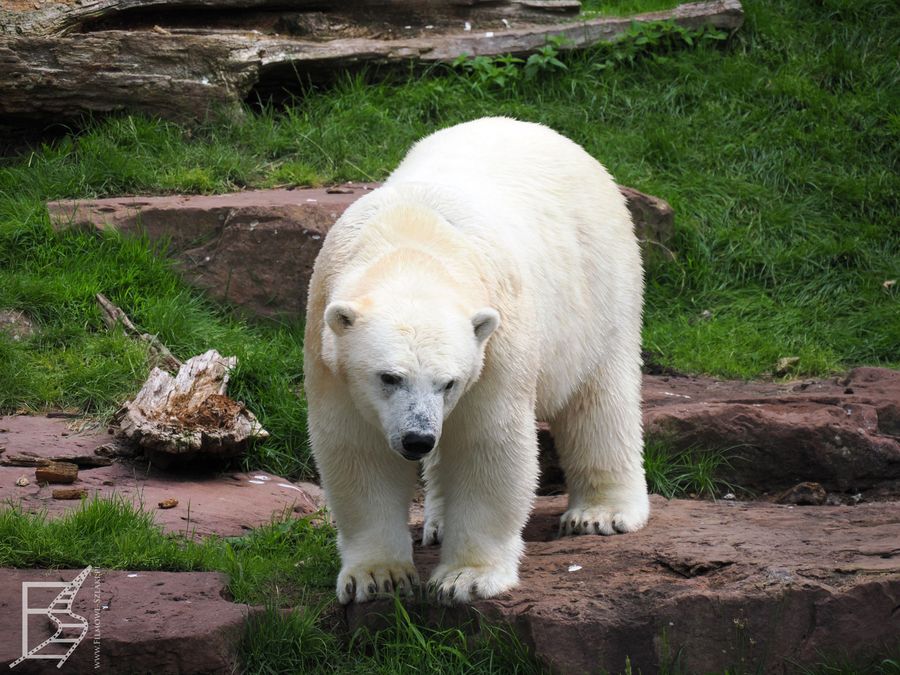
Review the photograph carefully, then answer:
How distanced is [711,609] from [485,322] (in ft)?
4.02

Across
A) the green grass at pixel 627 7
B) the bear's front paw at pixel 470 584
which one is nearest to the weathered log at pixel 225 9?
the green grass at pixel 627 7

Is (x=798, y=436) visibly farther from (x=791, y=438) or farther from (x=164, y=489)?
(x=164, y=489)

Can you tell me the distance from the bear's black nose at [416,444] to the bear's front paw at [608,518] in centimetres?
160

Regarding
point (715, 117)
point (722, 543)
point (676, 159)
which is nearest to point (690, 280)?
point (676, 159)

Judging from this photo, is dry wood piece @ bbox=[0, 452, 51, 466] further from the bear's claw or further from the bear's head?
the bear's claw

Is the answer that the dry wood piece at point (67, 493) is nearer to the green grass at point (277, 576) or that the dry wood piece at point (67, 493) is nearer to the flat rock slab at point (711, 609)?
the green grass at point (277, 576)

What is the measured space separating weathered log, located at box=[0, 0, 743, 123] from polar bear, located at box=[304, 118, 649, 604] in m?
4.32

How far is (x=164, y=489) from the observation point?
5605 millimetres

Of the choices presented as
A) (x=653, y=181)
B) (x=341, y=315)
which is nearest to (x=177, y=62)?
(x=653, y=181)

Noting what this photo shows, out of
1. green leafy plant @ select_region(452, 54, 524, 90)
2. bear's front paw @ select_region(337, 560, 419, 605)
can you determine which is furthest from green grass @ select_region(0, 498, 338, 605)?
green leafy plant @ select_region(452, 54, 524, 90)

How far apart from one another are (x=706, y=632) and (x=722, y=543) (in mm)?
572

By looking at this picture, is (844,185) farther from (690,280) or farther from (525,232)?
(525,232)

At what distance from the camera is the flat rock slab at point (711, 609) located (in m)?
3.91

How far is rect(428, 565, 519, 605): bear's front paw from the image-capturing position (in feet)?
13.7
